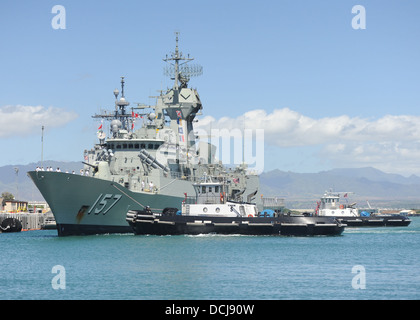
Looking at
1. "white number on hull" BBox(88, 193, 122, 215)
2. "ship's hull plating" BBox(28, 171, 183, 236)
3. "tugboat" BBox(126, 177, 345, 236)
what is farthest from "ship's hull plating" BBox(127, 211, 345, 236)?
→ "ship's hull plating" BBox(28, 171, 183, 236)

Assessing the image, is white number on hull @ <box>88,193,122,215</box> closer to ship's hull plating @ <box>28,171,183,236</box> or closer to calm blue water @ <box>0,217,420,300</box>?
ship's hull plating @ <box>28,171,183,236</box>

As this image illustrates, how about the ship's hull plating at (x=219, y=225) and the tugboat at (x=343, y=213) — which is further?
the tugboat at (x=343, y=213)

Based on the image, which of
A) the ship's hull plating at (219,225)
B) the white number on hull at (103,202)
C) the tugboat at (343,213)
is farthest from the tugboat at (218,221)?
the tugboat at (343,213)

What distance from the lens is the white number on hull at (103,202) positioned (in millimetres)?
51219

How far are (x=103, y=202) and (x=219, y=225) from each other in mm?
9221

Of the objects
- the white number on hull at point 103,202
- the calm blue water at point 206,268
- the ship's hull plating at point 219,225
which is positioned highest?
the white number on hull at point 103,202

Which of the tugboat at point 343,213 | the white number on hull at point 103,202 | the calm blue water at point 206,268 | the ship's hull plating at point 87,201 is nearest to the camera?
the calm blue water at point 206,268

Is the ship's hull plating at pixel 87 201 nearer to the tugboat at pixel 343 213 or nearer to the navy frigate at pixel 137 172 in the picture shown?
the navy frigate at pixel 137 172

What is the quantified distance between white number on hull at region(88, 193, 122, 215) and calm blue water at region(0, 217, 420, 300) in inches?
104

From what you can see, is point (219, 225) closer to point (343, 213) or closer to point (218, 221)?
point (218, 221)

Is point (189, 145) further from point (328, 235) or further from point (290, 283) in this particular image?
point (290, 283)

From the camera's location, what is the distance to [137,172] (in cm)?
5847

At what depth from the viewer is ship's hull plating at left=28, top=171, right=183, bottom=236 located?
48.9 metres

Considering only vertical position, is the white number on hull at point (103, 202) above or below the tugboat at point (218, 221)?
above
